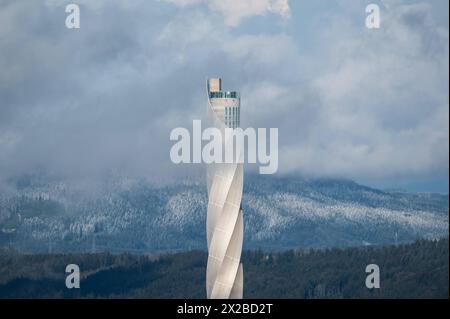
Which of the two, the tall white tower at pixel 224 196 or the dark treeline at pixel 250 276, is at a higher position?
the tall white tower at pixel 224 196

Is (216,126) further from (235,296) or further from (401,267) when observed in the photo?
(401,267)

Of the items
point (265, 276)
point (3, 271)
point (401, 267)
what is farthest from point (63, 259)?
point (401, 267)

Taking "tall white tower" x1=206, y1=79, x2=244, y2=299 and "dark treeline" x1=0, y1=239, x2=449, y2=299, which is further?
"dark treeline" x1=0, y1=239, x2=449, y2=299

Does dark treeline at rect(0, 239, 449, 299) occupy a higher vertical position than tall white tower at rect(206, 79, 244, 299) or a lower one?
lower
